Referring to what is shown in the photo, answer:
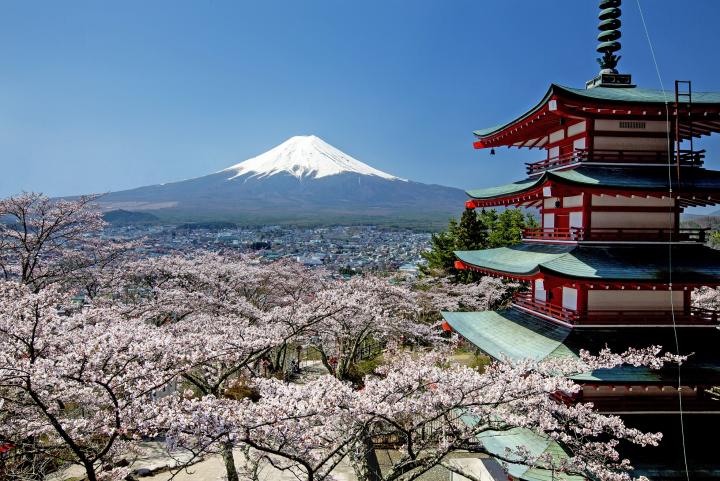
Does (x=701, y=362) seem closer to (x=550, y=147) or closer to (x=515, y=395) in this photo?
(x=515, y=395)

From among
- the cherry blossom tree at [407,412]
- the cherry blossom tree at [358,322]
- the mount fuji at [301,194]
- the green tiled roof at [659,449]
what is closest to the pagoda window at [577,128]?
the cherry blossom tree at [407,412]

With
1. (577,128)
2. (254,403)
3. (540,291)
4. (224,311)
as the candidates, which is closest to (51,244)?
(224,311)

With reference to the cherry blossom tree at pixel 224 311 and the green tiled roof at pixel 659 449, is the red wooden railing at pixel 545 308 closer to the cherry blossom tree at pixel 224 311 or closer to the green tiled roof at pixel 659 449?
the green tiled roof at pixel 659 449

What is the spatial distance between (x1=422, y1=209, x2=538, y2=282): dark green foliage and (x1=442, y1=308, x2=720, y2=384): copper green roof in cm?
1752

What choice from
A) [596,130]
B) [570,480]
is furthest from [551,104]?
[570,480]

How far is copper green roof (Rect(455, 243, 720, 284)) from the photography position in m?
7.06

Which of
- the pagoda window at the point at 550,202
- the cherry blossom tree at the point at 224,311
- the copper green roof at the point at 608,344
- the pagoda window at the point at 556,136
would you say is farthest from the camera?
the pagoda window at the point at 550,202

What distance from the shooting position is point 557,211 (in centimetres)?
909

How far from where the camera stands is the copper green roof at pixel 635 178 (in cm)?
729

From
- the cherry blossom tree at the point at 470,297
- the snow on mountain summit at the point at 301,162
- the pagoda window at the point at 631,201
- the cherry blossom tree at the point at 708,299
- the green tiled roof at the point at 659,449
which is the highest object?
the snow on mountain summit at the point at 301,162

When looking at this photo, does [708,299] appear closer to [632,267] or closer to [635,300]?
[635,300]

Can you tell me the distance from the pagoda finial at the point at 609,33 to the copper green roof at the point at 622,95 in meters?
0.86

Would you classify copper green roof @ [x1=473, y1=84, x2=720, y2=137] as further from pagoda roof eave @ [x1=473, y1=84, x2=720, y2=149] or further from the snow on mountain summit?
A: the snow on mountain summit

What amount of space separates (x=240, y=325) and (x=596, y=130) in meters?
8.51
